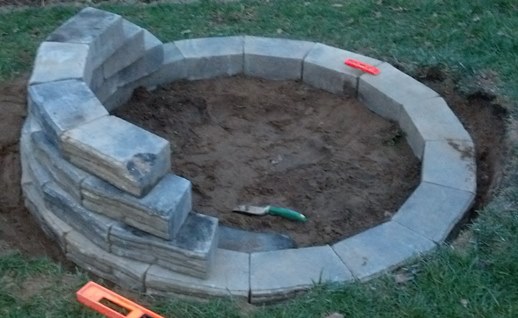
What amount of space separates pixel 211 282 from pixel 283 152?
150 cm

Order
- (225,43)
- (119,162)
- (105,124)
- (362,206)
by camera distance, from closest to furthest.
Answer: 1. (119,162)
2. (105,124)
3. (362,206)
4. (225,43)

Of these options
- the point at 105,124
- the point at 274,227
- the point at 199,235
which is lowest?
the point at 274,227

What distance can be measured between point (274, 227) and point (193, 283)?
819mm

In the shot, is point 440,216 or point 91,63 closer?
point 440,216

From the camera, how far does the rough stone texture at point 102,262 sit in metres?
3.74

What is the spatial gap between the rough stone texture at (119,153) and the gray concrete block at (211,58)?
174 cm

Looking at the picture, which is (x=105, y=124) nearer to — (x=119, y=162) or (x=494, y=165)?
(x=119, y=162)

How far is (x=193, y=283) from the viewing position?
367cm

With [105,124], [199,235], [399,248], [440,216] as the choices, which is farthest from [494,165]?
[105,124]

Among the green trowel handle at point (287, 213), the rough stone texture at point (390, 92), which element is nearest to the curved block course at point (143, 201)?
the rough stone texture at point (390, 92)

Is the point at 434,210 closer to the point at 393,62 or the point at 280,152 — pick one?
the point at 280,152

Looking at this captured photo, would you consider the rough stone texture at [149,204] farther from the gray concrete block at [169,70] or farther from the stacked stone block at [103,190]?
the gray concrete block at [169,70]

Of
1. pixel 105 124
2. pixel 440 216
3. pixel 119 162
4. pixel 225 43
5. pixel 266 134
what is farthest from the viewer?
pixel 225 43

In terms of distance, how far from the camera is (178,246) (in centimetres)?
363
